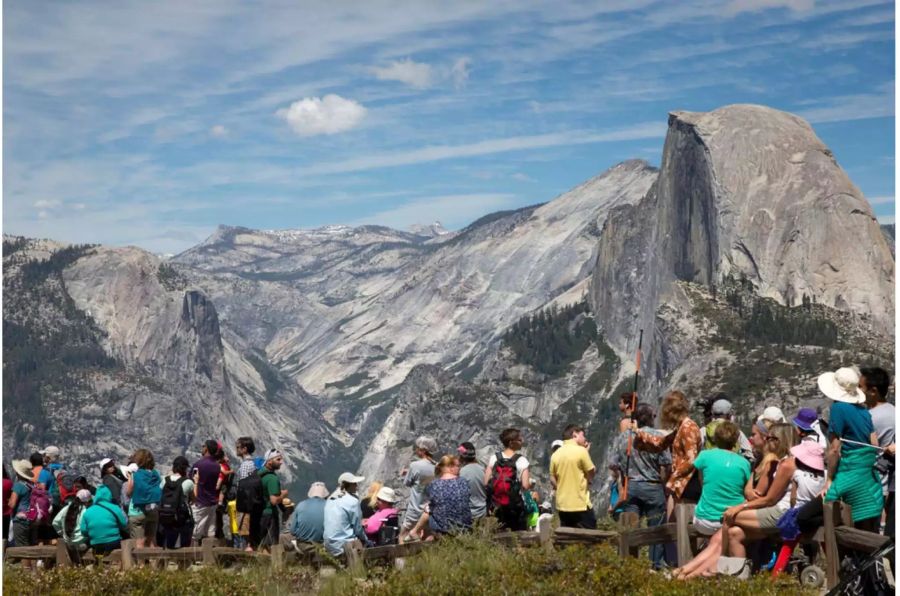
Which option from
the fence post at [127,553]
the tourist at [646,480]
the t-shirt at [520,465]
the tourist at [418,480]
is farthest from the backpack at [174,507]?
the tourist at [646,480]

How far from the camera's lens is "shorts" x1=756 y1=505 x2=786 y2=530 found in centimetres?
1838

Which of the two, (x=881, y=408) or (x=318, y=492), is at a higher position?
(x=881, y=408)

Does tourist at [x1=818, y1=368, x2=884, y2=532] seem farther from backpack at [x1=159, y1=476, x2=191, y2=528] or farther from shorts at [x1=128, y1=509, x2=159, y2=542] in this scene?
shorts at [x1=128, y1=509, x2=159, y2=542]

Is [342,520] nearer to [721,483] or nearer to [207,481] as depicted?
[207,481]

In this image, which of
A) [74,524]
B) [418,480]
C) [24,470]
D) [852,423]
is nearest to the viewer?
[852,423]

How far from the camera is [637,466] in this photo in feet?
76.9

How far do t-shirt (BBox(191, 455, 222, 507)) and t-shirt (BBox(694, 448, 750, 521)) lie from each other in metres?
11.7

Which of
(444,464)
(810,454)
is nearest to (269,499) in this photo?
(444,464)

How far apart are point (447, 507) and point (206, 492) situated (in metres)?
6.44

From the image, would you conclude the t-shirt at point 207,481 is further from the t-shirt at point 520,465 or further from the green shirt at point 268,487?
the t-shirt at point 520,465

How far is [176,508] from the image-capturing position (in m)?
26.5

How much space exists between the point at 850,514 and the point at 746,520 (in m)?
1.67

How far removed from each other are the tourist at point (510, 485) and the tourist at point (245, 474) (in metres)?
4.81

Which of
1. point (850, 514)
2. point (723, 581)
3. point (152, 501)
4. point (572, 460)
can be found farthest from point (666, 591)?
point (152, 501)
